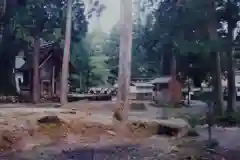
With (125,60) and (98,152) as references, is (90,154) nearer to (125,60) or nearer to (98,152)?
(98,152)

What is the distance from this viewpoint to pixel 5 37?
15016 millimetres

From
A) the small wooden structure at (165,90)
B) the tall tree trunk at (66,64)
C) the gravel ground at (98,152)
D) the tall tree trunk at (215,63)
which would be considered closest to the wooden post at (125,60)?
the gravel ground at (98,152)

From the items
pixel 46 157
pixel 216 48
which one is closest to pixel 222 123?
pixel 216 48

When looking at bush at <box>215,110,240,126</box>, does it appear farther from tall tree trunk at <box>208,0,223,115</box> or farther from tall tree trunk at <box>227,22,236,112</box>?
tall tree trunk at <box>227,22,236,112</box>

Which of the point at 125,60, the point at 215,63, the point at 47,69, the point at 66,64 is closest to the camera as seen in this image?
the point at 125,60

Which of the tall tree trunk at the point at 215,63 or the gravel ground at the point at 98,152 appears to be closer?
the gravel ground at the point at 98,152

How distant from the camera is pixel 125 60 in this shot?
744 centimetres

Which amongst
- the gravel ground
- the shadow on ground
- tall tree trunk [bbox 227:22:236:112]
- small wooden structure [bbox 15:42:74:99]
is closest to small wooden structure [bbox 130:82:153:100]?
small wooden structure [bbox 15:42:74:99]

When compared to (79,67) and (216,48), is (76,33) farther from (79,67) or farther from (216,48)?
(216,48)

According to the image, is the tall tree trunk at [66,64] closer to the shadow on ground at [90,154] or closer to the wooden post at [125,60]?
the wooden post at [125,60]

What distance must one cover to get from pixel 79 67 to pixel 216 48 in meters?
9.41

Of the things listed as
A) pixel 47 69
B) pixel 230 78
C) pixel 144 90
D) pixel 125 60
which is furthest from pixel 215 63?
pixel 47 69

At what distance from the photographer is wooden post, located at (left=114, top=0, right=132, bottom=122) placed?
291 inches

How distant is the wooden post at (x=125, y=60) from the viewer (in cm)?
738
